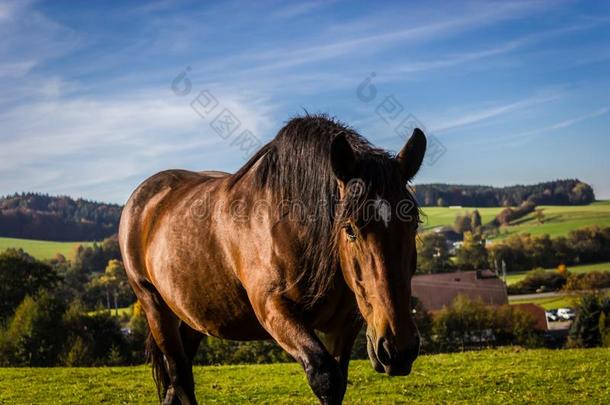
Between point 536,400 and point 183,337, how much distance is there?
491cm

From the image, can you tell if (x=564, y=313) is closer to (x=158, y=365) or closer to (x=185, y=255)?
(x=158, y=365)

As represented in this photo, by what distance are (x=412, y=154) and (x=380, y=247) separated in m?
0.87

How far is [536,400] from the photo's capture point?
8.43m

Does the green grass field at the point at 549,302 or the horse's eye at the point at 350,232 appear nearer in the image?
the horse's eye at the point at 350,232

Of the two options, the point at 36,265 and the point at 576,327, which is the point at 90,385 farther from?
the point at 36,265

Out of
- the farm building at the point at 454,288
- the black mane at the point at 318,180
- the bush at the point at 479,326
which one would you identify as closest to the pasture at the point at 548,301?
the farm building at the point at 454,288

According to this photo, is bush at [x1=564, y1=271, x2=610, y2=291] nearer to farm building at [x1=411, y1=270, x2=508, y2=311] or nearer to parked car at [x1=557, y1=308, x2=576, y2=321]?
parked car at [x1=557, y1=308, x2=576, y2=321]

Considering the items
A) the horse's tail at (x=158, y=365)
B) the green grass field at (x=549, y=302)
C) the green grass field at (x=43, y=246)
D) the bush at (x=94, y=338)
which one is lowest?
the green grass field at (x=549, y=302)

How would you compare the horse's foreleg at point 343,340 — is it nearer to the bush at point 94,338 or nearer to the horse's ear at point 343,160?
the horse's ear at point 343,160

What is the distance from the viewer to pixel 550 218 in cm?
11531

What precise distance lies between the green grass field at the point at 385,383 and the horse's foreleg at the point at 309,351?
15.8 ft

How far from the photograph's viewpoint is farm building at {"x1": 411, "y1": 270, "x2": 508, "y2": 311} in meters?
73.4

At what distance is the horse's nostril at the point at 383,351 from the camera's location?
3693mm

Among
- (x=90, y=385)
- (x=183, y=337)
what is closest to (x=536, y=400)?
(x=183, y=337)
